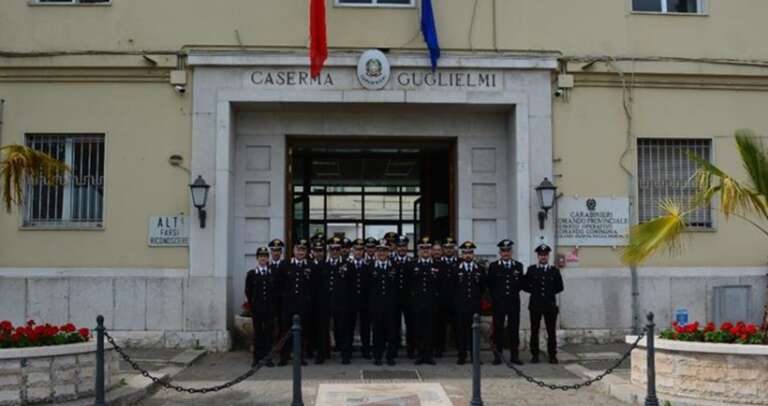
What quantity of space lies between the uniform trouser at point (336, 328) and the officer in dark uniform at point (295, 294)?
0.69ft

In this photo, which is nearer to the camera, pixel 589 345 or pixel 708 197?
pixel 708 197

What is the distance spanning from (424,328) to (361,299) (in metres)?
1.05

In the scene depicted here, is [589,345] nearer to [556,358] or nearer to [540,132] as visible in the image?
[556,358]

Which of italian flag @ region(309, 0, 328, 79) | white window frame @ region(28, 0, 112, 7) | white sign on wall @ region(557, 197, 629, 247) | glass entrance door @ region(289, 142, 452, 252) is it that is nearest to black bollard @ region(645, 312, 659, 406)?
white sign on wall @ region(557, 197, 629, 247)

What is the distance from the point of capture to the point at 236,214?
13.9 metres

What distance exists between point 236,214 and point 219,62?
8.76ft

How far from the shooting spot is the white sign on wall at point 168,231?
521 inches

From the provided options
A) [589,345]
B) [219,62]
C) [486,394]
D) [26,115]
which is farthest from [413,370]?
[26,115]

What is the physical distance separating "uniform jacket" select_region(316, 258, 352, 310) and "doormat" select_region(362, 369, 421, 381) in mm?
1165

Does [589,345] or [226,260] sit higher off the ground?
[226,260]

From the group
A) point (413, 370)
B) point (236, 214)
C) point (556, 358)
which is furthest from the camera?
point (236, 214)

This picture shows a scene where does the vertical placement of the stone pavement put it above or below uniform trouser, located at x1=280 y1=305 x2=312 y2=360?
below

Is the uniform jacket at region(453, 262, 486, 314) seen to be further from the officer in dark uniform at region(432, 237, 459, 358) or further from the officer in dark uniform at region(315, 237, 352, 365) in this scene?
the officer in dark uniform at region(315, 237, 352, 365)

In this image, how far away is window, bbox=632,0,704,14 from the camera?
560 inches
